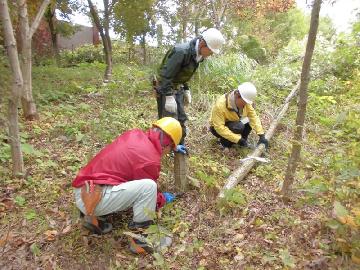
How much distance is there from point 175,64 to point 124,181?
1691 millimetres

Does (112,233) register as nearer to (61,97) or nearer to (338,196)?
(338,196)

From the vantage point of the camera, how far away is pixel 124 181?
3244 mm

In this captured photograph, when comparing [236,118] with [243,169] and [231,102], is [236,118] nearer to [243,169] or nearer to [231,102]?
[231,102]

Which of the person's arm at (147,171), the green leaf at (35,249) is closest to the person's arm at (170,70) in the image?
the person's arm at (147,171)

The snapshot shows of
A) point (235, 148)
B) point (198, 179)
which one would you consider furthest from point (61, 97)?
point (198, 179)

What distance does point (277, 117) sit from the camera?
628 centimetres

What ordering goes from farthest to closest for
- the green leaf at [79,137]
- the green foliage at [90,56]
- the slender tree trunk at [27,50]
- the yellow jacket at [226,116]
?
the green foliage at [90,56] → the slender tree trunk at [27,50] → the green leaf at [79,137] → the yellow jacket at [226,116]

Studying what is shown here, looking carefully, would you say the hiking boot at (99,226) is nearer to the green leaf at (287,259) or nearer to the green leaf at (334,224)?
the green leaf at (287,259)

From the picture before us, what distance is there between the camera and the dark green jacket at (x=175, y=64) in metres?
4.25

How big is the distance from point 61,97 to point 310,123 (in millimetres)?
5429

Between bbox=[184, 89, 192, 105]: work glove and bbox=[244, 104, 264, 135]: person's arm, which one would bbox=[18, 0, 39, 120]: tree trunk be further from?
bbox=[244, 104, 264, 135]: person's arm

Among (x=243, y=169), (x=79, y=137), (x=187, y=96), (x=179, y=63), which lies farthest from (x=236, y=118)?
(x=79, y=137)

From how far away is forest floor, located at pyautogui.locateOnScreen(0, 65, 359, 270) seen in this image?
305 cm

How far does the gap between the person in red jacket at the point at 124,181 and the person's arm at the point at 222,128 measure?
1.99 meters
